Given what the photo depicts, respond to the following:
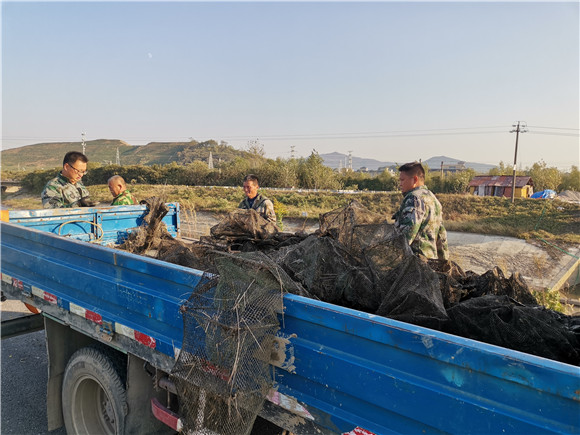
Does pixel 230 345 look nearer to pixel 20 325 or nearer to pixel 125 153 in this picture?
pixel 20 325

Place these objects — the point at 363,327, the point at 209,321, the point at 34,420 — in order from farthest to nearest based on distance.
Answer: the point at 34,420
the point at 209,321
the point at 363,327

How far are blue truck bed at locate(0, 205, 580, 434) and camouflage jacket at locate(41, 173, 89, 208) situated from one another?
10.1 ft

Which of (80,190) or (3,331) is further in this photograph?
(80,190)

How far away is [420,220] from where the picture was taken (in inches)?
155

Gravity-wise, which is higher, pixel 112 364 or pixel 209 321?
pixel 209 321

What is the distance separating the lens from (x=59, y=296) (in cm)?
333

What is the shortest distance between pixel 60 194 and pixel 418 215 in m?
4.82

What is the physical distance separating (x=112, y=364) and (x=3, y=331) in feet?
5.86

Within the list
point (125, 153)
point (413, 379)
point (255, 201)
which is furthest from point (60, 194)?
point (125, 153)

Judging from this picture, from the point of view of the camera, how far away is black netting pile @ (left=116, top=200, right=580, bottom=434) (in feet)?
6.24

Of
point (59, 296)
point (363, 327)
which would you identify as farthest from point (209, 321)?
point (59, 296)

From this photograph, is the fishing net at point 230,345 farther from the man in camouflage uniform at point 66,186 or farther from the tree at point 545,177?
the tree at point 545,177

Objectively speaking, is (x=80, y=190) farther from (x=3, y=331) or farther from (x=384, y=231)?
(x=384, y=231)

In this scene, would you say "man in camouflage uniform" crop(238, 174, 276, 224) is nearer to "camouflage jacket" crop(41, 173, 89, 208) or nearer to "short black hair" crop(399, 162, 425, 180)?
"short black hair" crop(399, 162, 425, 180)
